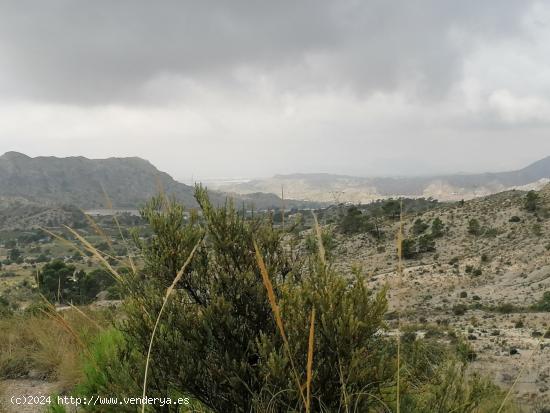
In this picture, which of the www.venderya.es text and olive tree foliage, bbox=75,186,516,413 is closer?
olive tree foliage, bbox=75,186,516,413

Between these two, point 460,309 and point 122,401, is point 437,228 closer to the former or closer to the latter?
point 460,309

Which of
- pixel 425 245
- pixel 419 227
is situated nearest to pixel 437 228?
pixel 425 245

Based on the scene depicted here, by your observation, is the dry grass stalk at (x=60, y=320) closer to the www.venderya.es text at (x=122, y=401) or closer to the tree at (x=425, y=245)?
the www.venderya.es text at (x=122, y=401)

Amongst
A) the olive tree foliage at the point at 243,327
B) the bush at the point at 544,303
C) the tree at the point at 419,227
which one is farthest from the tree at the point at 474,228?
the olive tree foliage at the point at 243,327

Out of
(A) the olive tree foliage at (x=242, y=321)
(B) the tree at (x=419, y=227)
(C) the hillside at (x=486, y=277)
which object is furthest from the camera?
(B) the tree at (x=419, y=227)

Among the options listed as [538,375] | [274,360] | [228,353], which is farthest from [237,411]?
[538,375]

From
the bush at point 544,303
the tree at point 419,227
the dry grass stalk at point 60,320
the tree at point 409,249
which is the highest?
the dry grass stalk at point 60,320

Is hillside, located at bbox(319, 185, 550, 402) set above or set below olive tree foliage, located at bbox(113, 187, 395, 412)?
below

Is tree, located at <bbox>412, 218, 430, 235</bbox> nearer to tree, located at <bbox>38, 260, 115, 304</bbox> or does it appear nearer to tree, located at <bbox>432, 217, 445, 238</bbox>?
tree, located at <bbox>432, 217, 445, 238</bbox>

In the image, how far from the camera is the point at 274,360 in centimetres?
310

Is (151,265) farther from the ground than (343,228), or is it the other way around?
(151,265)

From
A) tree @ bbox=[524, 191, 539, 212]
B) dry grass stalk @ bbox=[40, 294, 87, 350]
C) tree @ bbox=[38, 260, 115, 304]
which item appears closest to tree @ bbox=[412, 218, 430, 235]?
tree @ bbox=[524, 191, 539, 212]

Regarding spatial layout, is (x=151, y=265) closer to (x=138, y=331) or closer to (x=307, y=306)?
(x=138, y=331)

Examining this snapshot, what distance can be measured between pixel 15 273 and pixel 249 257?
9410 centimetres
